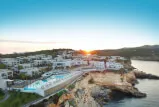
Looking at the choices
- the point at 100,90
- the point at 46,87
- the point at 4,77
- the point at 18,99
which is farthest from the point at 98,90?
the point at 4,77

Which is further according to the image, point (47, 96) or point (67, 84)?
point (67, 84)

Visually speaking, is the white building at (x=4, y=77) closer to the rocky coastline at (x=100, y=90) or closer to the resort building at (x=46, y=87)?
the resort building at (x=46, y=87)

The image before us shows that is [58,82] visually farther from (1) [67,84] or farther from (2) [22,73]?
(2) [22,73]

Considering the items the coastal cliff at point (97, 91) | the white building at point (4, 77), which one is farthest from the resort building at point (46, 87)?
the white building at point (4, 77)

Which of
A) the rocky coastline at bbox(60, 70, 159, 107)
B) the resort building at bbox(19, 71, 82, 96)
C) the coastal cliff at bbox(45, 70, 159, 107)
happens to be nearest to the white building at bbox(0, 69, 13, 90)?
the resort building at bbox(19, 71, 82, 96)

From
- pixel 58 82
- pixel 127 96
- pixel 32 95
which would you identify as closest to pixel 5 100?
pixel 32 95

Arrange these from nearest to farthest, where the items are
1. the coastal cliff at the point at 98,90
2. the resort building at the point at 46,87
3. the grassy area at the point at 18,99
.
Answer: the grassy area at the point at 18,99 → the resort building at the point at 46,87 → the coastal cliff at the point at 98,90

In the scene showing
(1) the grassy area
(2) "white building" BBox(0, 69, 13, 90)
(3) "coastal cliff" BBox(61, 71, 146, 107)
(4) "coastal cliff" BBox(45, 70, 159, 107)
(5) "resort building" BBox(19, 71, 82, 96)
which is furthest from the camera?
(3) "coastal cliff" BBox(61, 71, 146, 107)

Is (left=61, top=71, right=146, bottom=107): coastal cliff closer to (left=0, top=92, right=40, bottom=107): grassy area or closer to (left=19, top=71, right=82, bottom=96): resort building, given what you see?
(left=19, top=71, right=82, bottom=96): resort building
